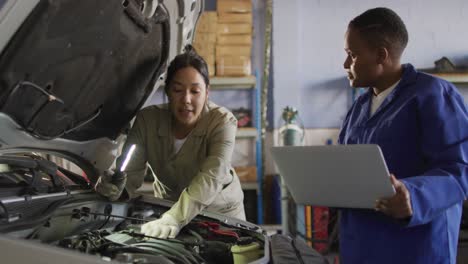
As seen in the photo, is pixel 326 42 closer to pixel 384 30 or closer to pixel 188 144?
pixel 188 144

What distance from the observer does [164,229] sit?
1.61 metres

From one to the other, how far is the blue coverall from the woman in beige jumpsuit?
0.60 meters

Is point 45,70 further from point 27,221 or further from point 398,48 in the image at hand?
point 398,48

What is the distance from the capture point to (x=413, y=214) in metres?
1.16

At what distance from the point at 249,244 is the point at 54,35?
980 millimetres

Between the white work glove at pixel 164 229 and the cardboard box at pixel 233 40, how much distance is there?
9.26 ft

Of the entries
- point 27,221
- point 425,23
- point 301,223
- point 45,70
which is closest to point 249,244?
point 27,221

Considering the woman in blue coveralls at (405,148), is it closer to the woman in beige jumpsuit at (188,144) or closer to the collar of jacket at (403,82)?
the collar of jacket at (403,82)

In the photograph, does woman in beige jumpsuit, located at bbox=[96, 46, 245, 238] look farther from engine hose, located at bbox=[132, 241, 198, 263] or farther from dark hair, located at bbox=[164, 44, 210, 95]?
engine hose, located at bbox=[132, 241, 198, 263]

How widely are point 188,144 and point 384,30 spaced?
969 mm

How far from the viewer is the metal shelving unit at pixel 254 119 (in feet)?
13.9

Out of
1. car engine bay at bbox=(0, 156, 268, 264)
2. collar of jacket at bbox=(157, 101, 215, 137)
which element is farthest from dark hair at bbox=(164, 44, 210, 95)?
car engine bay at bbox=(0, 156, 268, 264)

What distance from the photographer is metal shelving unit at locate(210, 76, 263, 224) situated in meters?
4.23

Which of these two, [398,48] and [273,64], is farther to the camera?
[273,64]
